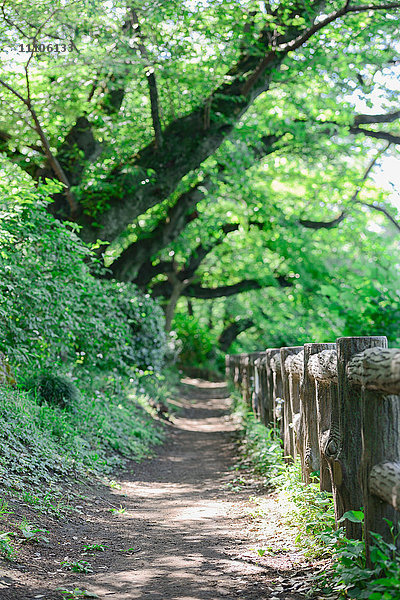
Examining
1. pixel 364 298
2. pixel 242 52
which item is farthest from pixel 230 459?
pixel 242 52

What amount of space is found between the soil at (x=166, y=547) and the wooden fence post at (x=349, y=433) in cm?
53

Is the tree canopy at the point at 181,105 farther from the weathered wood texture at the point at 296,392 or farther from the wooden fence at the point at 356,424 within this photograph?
the wooden fence at the point at 356,424

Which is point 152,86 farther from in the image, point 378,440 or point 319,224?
point 319,224

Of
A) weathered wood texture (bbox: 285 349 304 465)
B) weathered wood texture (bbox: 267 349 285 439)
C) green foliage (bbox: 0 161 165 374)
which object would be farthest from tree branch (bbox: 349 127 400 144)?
weathered wood texture (bbox: 285 349 304 465)

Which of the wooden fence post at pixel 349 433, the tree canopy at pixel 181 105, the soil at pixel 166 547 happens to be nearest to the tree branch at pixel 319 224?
the tree canopy at pixel 181 105

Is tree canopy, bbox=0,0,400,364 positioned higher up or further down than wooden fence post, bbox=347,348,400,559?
higher up

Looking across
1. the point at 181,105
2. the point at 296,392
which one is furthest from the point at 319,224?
the point at 296,392

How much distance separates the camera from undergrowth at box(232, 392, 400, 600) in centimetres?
301

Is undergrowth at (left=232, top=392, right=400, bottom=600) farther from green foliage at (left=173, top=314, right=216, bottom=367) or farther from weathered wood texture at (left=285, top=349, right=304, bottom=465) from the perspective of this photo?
green foliage at (left=173, top=314, right=216, bottom=367)

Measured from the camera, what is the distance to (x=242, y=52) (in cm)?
1206

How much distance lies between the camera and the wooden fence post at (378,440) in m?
3.05

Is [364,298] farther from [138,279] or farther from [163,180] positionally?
[138,279]

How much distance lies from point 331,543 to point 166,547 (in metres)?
1.44

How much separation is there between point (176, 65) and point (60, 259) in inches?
186
